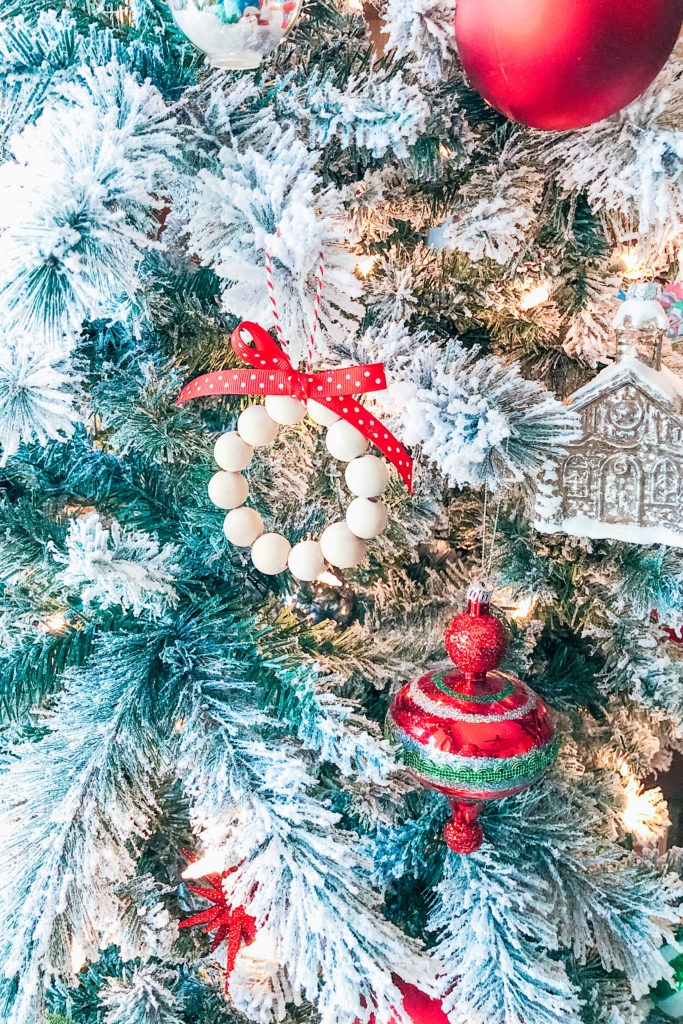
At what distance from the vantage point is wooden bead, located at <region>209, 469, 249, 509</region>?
0.50m

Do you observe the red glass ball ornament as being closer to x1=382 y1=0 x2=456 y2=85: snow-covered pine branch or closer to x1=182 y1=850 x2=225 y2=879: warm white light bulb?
x1=182 y1=850 x2=225 y2=879: warm white light bulb

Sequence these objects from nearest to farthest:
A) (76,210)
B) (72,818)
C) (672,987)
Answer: (76,210), (72,818), (672,987)

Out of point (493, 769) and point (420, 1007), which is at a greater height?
point (493, 769)

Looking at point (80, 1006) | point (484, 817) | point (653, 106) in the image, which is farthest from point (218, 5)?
point (80, 1006)

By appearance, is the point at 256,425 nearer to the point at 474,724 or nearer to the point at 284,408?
the point at 284,408

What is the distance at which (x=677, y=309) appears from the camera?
34.9 inches

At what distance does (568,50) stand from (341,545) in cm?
30

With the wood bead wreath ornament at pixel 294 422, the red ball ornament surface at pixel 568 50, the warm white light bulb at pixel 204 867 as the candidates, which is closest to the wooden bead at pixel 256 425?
the wood bead wreath ornament at pixel 294 422

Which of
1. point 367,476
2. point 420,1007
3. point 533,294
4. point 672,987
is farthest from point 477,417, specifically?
point 672,987

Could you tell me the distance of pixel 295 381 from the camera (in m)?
0.45

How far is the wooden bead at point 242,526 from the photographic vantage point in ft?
1.69

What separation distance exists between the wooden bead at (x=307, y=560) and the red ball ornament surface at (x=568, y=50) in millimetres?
286

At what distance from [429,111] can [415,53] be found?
0.12 ft

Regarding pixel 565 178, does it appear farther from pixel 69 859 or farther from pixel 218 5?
pixel 69 859
